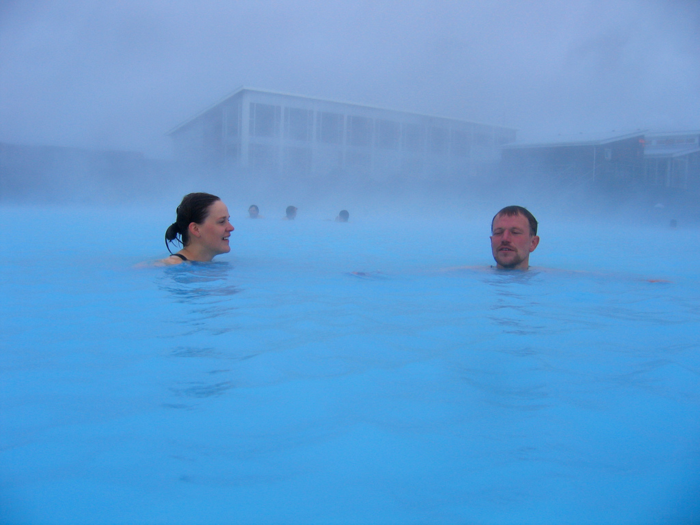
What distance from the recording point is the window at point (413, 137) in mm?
22453

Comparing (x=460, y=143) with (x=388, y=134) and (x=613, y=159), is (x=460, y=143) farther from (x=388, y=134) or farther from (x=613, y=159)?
(x=613, y=159)

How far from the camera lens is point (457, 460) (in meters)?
1.42

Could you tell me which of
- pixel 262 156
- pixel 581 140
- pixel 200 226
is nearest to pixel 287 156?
pixel 262 156

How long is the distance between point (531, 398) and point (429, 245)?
6.25m

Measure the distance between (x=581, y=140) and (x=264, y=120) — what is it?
11461mm

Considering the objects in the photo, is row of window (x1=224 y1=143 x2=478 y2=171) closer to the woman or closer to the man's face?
the woman

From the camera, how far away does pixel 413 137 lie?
22.7 meters

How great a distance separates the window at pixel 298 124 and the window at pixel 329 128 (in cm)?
39

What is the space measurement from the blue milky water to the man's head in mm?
563

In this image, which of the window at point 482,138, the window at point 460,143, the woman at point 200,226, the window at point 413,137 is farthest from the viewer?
the window at point 482,138

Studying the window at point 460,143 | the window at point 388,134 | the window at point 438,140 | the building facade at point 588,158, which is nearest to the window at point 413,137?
the window at point 388,134

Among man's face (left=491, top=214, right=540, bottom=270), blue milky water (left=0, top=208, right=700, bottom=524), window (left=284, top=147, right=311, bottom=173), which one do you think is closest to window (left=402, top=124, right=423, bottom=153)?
window (left=284, top=147, right=311, bottom=173)

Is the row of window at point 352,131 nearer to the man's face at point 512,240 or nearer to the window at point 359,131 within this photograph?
the window at point 359,131

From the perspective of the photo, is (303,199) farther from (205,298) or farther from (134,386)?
(134,386)
